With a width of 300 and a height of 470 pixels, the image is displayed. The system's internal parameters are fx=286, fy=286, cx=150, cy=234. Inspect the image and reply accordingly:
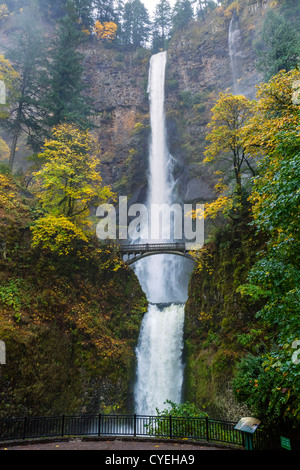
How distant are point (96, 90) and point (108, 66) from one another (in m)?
6.25

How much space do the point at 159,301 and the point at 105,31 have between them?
1972 inches

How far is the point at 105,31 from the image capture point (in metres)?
52.9

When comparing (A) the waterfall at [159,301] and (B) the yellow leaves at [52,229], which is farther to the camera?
(A) the waterfall at [159,301]

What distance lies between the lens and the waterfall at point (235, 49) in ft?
132

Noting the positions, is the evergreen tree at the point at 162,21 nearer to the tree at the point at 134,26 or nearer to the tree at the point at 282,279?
the tree at the point at 134,26

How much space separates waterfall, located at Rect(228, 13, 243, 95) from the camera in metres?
40.3

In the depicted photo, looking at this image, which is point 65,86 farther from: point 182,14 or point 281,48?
point 182,14

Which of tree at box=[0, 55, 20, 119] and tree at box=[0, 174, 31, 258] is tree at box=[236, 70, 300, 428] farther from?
tree at box=[0, 55, 20, 119]

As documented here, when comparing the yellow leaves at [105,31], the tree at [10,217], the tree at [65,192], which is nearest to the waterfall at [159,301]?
the tree at [65,192]

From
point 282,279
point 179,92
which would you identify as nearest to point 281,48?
point 282,279

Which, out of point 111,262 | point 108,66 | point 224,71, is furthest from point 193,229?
point 108,66

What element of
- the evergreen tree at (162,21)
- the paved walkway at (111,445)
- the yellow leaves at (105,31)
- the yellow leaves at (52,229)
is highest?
the evergreen tree at (162,21)

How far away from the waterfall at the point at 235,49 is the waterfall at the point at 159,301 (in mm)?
10725

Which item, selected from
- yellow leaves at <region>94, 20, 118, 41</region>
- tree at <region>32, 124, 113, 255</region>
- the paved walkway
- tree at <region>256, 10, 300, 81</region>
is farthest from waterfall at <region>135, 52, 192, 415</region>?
tree at <region>256, 10, 300, 81</region>
